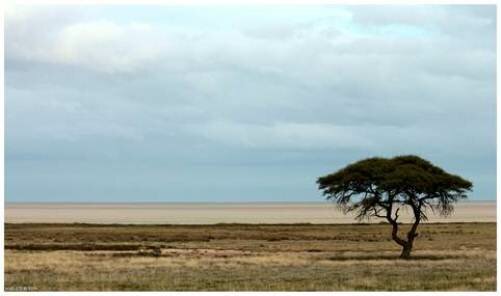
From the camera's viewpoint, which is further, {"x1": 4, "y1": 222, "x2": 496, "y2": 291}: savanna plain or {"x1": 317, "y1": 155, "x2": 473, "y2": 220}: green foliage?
{"x1": 317, "y1": 155, "x2": 473, "y2": 220}: green foliage

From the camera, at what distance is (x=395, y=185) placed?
176 feet

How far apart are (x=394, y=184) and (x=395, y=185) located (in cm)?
16

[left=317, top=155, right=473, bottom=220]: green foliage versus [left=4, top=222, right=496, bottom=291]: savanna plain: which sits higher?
[left=317, top=155, right=473, bottom=220]: green foliage

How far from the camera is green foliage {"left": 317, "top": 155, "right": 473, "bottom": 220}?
2116 inches

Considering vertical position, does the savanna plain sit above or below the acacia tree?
below

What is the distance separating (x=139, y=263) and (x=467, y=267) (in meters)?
16.8

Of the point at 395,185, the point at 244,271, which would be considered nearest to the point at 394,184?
the point at 395,185

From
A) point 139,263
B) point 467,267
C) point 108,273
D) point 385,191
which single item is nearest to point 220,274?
point 108,273

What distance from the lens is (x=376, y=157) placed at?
56.0 meters

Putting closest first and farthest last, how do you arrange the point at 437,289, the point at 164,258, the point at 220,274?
the point at 437,289 < the point at 220,274 < the point at 164,258

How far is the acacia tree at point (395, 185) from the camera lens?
176 feet

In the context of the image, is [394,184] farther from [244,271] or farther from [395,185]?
[244,271]

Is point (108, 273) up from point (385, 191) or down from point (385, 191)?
down
